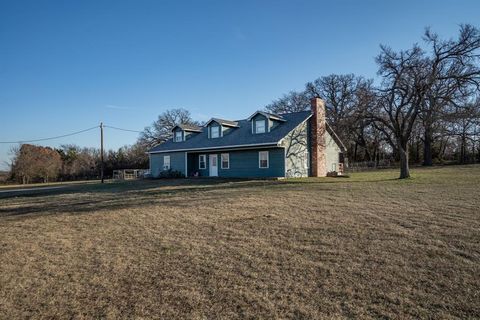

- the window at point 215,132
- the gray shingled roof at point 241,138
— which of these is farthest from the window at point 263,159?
the window at point 215,132

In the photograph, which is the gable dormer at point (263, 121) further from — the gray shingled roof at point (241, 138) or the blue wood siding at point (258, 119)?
the gray shingled roof at point (241, 138)

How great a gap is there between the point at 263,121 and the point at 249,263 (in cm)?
2098

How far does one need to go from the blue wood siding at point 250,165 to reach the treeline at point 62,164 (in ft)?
74.0

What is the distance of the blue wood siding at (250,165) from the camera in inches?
962

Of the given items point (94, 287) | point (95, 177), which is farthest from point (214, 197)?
point (95, 177)

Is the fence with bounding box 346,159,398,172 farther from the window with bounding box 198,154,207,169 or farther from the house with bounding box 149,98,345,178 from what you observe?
the window with bounding box 198,154,207,169

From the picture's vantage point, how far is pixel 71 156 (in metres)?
51.3

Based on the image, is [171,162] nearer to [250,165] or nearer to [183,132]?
[183,132]

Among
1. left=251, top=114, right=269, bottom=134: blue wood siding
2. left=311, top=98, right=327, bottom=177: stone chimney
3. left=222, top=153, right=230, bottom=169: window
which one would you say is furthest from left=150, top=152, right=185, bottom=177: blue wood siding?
left=311, top=98, right=327, bottom=177: stone chimney

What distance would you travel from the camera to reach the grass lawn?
4598 millimetres

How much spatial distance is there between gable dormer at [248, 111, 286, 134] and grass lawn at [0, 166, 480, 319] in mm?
15699

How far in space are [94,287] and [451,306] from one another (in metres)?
5.21

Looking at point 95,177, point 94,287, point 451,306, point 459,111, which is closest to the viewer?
point 451,306

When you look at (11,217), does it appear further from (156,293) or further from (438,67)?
(438,67)
